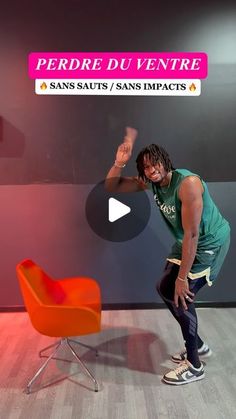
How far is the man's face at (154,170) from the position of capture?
250cm

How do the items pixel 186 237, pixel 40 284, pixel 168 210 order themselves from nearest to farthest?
pixel 186 237
pixel 168 210
pixel 40 284

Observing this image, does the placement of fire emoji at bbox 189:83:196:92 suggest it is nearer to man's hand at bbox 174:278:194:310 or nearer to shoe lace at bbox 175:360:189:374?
man's hand at bbox 174:278:194:310

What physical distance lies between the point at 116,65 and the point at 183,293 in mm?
2142

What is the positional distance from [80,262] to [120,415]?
1.82m

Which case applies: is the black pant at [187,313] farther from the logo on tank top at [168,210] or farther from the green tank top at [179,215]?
the logo on tank top at [168,210]

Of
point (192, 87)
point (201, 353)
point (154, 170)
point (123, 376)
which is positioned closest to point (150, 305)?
point (201, 353)

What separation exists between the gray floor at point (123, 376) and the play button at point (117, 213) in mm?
788

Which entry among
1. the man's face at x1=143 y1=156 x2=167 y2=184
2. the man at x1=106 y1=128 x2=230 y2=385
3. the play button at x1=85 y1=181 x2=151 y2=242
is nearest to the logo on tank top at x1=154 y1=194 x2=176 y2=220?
the man at x1=106 y1=128 x2=230 y2=385

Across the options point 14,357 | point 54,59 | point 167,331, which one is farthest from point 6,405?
point 54,59

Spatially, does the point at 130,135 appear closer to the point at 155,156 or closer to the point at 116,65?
the point at 116,65

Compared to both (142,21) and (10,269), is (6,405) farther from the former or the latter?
(142,21)

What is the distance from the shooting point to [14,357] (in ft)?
9.79

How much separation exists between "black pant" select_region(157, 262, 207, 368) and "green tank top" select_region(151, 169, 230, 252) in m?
0.21

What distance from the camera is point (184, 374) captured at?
103 inches
